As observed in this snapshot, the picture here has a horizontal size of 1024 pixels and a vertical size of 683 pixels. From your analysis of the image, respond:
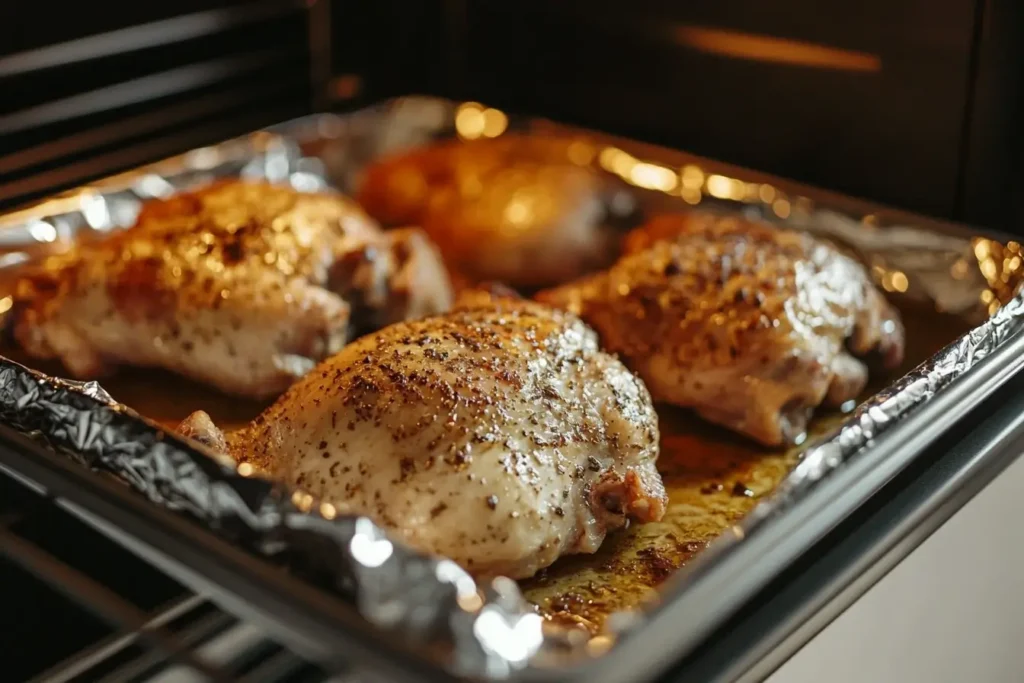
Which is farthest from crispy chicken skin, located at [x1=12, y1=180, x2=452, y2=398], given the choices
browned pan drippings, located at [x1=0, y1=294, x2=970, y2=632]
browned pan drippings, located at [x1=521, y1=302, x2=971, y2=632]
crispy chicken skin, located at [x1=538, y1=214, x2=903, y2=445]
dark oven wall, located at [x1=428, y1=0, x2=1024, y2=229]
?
dark oven wall, located at [x1=428, y1=0, x2=1024, y2=229]

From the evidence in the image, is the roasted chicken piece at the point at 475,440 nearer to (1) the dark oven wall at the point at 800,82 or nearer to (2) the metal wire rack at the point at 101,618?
(2) the metal wire rack at the point at 101,618

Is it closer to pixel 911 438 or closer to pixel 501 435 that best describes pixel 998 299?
pixel 911 438

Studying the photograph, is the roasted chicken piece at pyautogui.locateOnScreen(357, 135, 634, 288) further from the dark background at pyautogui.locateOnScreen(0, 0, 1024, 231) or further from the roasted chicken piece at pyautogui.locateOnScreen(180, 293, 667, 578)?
the roasted chicken piece at pyautogui.locateOnScreen(180, 293, 667, 578)

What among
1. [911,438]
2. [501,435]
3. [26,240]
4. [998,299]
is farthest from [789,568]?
[26,240]

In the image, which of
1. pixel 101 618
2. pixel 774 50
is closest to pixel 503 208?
pixel 774 50

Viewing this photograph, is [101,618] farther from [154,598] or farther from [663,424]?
[663,424]

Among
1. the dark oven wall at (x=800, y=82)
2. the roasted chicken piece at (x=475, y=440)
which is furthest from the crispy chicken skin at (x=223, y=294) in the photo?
the dark oven wall at (x=800, y=82)

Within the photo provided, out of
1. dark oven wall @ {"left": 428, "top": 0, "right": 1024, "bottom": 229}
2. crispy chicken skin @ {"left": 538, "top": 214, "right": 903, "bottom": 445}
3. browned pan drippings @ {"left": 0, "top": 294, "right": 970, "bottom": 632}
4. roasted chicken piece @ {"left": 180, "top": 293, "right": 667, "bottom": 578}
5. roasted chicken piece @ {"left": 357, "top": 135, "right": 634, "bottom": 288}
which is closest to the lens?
roasted chicken piece @ {"left": 180, "top": 293, "right": 667, "bottom": 578}
